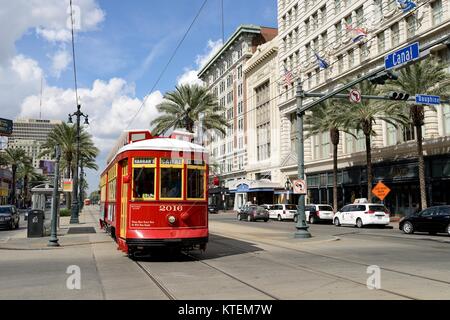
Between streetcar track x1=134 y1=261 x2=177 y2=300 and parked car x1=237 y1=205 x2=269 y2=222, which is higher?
parked car x1=237 y1=205 x2=269 y2=222

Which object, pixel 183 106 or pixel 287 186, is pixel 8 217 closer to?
pixel 183 106

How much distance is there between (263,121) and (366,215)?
129ft

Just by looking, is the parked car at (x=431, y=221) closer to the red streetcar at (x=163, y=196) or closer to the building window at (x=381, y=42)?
the red streetcar at (x=163, y=196)

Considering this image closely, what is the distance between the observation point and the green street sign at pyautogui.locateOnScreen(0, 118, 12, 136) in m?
79.2

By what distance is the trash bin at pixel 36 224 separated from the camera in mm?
23242

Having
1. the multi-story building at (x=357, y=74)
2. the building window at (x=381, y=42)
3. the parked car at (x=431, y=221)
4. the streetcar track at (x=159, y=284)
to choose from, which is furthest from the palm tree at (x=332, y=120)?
the streetcar track at (x=159, y=284)

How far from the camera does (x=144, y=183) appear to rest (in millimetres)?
13336

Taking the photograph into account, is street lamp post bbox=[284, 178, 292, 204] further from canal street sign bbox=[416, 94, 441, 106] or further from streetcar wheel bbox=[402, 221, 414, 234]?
canal street sign bbox=[416, 94, 441, 106]

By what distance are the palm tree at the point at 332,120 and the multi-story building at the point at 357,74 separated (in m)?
3.85

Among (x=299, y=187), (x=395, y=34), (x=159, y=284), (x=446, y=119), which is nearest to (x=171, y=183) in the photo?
(x=159, y=284)

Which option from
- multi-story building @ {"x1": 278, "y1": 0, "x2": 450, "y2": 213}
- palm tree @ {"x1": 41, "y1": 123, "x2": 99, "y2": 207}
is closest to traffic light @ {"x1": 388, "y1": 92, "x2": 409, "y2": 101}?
multi-story building @ {"x1": 278, "y1": 0, "x2": 450, "y2": 213}

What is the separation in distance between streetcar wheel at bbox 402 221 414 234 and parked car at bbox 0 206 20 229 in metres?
24.0
